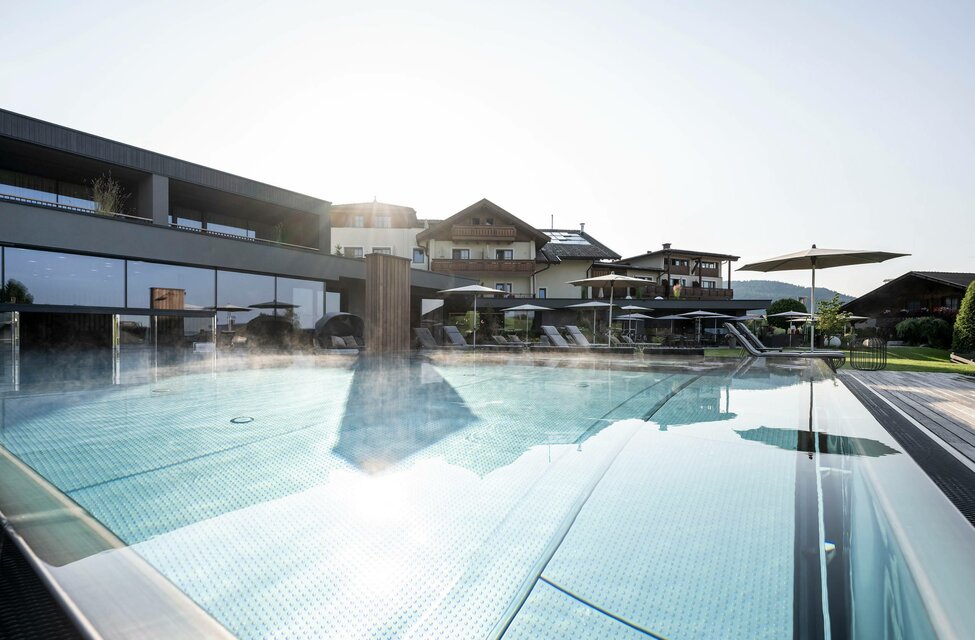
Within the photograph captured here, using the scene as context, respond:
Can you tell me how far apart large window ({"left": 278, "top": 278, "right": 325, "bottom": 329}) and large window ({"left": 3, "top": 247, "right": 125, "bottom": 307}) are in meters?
4.28

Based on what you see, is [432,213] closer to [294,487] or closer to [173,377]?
[173,377]

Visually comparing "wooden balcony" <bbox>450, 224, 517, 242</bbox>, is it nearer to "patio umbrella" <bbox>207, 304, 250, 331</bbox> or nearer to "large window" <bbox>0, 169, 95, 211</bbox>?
"patio umbrella" <bbox>207, 304, 250, 331</bbox>

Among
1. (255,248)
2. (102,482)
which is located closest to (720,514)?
(102,482)

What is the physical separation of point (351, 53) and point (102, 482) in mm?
11569

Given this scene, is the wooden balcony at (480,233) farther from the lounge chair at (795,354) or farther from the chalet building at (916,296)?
the chalet building at (916,296)

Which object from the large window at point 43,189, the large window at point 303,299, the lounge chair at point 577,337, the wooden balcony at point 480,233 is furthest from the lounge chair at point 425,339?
the wooden balcony at point 480,233

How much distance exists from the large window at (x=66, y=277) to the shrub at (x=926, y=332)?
33445 millimetres

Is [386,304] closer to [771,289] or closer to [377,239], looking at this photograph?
[377,239]

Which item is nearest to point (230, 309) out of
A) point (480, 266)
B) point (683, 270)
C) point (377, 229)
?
point (480, 266)

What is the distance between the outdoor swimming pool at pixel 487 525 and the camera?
1578mm

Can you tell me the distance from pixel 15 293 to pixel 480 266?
21.1 m

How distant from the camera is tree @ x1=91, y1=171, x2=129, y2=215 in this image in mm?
11094

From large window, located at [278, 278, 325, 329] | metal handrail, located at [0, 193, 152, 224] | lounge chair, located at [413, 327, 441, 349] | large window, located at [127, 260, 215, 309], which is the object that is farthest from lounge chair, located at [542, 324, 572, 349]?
metal handrail, located at [0, 193, 152, 224]

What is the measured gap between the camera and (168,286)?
11812 mm
